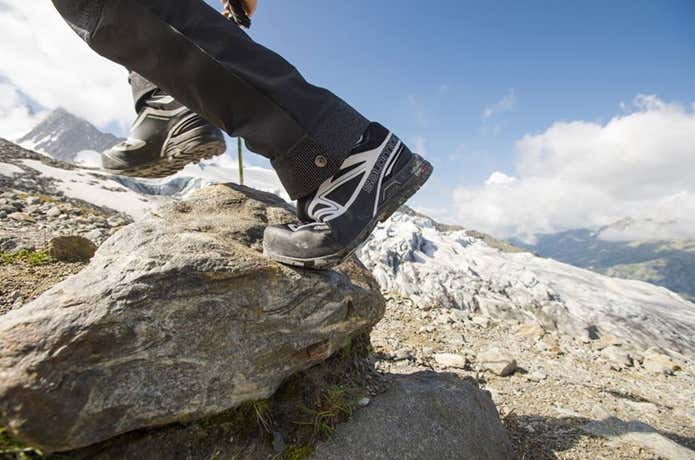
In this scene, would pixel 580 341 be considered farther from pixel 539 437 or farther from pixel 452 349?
pixel 539 437

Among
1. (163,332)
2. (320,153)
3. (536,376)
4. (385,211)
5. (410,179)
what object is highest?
(410,179)

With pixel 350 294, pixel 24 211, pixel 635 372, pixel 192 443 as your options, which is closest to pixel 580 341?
pixel 635 372

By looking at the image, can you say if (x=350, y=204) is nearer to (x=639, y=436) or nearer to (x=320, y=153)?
(x=320, y=153)

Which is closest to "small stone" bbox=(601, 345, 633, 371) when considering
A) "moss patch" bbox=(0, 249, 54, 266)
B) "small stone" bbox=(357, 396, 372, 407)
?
"small stone" bbox=(357, 396, 372, 407)

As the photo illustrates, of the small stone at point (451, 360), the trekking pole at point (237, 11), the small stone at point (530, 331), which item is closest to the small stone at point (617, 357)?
the small stone at point (530, 331)

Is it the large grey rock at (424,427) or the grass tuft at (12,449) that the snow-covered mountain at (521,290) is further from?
the grass tuft at (12,449)

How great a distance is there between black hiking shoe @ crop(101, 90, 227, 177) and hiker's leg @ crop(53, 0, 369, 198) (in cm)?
97

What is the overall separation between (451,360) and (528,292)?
367 inches

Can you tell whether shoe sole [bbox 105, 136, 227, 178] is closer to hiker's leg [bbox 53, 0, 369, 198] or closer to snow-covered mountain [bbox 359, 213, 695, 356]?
hiker's leg [bbox 53, 0, 369, 198]

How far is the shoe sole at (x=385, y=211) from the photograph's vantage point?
105 inches

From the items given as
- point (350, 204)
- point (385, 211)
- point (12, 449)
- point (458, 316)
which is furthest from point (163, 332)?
point (458, 316)

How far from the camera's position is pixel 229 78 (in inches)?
86.9

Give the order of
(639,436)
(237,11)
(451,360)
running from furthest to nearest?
1. (451,360)
2. (639,436)
3. (237,11)

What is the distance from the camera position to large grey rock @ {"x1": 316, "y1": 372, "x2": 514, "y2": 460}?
3184 mm
